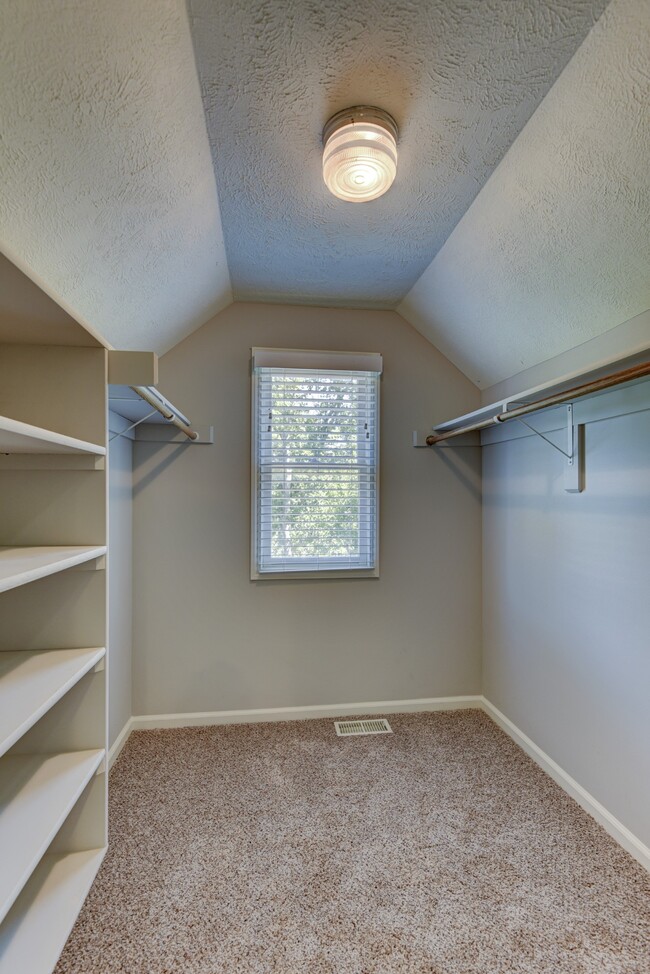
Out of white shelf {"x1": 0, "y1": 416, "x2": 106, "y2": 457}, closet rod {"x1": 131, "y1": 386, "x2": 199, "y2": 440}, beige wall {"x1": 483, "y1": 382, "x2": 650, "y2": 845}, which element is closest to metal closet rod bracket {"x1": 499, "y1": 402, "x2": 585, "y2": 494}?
beige wall {"x1": 483, "y1": 382, "x2": 650, "y2": 845}

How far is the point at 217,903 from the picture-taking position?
1.33 m

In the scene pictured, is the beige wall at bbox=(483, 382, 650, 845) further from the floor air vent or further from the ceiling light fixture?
the ceiling light fixture

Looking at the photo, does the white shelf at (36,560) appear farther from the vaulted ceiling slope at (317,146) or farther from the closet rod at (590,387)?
the closet rod at (590,387)

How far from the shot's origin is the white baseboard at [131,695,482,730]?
91.8 inches

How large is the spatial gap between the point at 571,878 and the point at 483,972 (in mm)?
487

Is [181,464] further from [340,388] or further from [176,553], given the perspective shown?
[340,388]

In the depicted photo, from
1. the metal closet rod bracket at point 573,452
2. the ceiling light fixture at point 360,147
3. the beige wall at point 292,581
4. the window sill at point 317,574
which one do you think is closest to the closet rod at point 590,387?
the metal closet rod bracket at point 573,452

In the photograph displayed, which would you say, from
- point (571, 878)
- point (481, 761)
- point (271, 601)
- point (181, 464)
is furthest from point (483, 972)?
point (181, 464)

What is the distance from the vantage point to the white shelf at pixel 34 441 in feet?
2.80

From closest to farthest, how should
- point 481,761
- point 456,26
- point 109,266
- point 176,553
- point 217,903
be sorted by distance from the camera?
1. point 456,26
2. point 217,903
3. point 109,266
4. point 481,761
5. point 176,553

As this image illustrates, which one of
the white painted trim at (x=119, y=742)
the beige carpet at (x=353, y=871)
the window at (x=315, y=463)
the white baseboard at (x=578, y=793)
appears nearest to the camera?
the beige carpet at (x=353, y=871)

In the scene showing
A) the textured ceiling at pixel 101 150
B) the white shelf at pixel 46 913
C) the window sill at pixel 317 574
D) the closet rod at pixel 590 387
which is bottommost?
the white shelf at pixel 46 913

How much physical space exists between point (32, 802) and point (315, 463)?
178cm

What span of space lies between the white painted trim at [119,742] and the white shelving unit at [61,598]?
0.64 m
